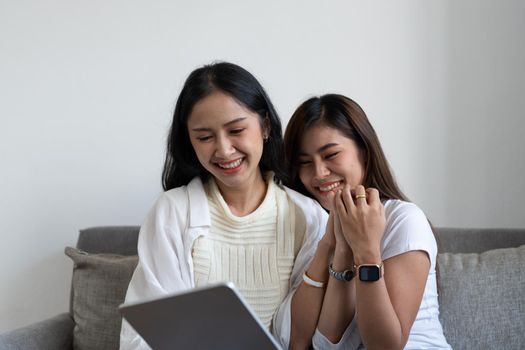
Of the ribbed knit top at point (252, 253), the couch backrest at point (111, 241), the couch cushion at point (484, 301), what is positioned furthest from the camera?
the couch backrest at point (111, 241)

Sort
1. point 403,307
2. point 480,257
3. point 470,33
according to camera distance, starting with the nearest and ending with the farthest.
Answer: point 403,307
point 480,257
point 470,33

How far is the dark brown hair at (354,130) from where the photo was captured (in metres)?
1.62

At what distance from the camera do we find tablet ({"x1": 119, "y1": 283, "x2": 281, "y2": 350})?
3.16ft

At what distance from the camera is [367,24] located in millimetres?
2102

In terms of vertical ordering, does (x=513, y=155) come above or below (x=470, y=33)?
below

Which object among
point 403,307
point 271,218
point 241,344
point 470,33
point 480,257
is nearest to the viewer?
point 241,344

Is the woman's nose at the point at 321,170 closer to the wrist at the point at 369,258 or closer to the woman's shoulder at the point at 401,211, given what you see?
the woman's shoulder at the point at 401,211

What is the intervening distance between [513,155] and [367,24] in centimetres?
62

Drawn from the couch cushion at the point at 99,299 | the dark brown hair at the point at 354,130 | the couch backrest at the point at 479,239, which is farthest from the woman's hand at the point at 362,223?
the couch cushion at the point at 99,299

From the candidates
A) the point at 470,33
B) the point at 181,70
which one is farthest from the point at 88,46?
the point at 470,33

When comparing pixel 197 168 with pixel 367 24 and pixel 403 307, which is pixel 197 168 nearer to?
pixel 403 307

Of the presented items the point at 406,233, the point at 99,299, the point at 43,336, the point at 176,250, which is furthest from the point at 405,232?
the point at 43,336

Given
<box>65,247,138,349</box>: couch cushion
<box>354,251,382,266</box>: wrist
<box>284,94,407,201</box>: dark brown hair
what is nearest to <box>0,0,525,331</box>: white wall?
<box>65,247,138,349</box>: couch cushion

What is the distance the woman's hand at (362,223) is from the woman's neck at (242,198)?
28 cm
